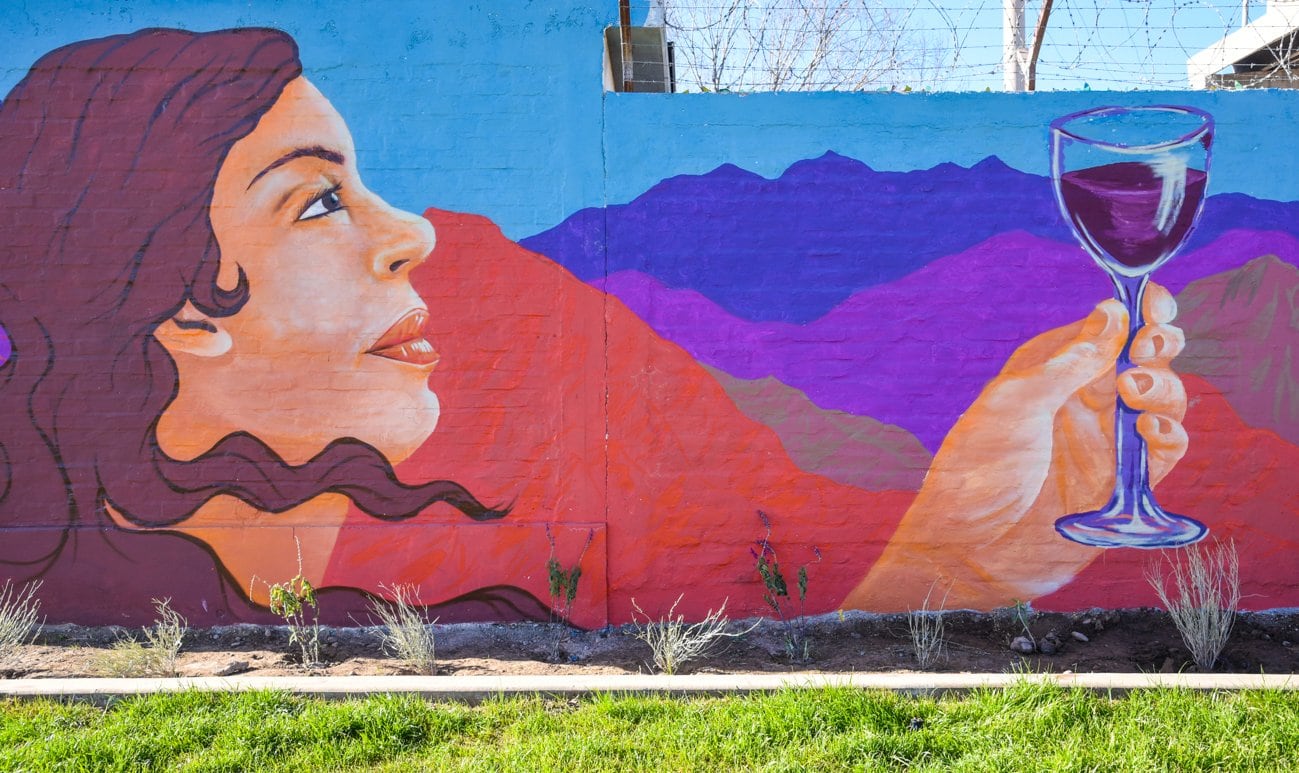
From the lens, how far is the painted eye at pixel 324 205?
5203mm

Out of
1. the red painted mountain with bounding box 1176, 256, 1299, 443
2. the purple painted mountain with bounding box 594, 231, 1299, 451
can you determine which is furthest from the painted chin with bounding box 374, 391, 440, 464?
the red painted mountain with bounding box 1176, 256, 1299, 443

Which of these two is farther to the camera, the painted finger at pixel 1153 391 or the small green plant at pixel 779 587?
the painted finger at pixel 1153 391

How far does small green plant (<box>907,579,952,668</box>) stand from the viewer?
15.1ft

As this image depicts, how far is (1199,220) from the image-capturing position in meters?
5.21

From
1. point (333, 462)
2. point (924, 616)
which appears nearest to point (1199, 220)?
point (924, 616)

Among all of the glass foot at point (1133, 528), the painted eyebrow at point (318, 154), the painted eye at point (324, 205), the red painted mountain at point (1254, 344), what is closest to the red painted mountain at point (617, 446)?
the painted eye at point (324, 205)

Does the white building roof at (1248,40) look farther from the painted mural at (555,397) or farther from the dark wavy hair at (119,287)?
the dark wavy hair at (119,287)

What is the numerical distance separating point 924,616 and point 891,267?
1911 millimetres

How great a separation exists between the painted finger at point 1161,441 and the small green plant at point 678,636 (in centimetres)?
238

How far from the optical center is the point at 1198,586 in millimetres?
4914

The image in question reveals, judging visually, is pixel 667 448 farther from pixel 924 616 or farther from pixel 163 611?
pixel 163 611

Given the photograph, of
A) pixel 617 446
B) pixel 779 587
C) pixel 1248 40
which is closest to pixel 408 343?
pixel 617 446

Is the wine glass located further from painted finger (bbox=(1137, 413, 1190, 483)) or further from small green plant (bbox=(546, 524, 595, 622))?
small green plant (bbox=(546, 524, 595, 622))

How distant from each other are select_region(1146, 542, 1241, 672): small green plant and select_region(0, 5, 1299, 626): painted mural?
0.12 meters
